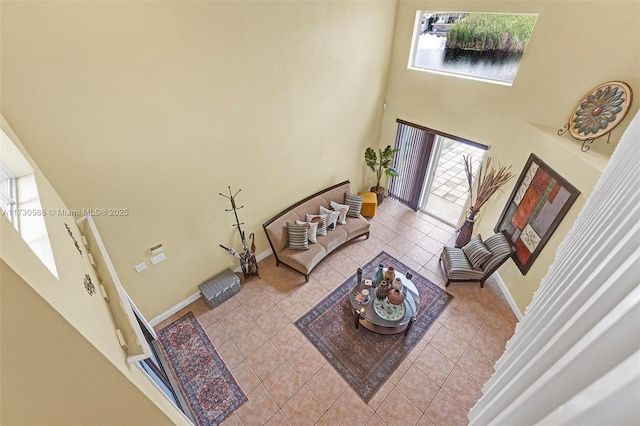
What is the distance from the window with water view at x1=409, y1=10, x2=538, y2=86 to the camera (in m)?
4.15

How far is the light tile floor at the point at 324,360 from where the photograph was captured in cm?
333

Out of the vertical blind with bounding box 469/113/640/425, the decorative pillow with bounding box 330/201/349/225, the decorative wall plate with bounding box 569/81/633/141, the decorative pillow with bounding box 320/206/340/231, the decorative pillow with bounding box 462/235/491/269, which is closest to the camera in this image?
the vertical blind with bounding box 469/113/640/425

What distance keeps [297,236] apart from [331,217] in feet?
2.70

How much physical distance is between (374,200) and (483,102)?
2.75m

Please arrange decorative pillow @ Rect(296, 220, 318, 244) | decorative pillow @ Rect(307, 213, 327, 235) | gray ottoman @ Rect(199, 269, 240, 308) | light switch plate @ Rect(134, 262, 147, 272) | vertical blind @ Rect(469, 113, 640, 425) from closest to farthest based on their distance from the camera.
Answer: vertical blind @ Rect(469, 113, 640, 425)
light switch plate @ Rect(134, 262, 147, 272)
gray ottoman @ Rect(199, 269, 240, 308)
decorative pillow @ Rect(296, 220, 318, 244)
decorative pillow @ Rect(307, 213, 327, 235)

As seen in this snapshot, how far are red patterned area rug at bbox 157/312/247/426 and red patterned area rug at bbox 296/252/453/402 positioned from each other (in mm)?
1196

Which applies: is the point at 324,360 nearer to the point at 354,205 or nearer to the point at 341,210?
the point at 341,210

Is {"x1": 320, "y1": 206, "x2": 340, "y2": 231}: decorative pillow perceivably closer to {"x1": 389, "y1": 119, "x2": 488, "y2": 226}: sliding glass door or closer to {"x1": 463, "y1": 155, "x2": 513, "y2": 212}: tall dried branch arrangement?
{"x1": 389, "y1": 119, "x2": 488, "y2": 226}: sliding glass door

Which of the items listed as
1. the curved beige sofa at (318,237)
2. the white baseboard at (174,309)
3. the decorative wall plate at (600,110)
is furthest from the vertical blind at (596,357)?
the white baseboard at (174,309)

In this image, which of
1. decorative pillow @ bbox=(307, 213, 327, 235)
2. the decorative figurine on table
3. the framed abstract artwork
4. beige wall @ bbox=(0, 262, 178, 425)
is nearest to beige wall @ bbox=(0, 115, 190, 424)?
beige wall @ bbox=(0, 262, 178, 425)

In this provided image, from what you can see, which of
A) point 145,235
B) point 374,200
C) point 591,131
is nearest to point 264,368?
point 145,235

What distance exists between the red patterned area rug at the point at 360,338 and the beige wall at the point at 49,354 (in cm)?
273

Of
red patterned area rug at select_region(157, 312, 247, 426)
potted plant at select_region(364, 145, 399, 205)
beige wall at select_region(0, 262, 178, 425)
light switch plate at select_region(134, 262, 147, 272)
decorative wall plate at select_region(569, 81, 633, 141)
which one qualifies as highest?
decorative wall plate at select_region(569, 81, 633, 141)

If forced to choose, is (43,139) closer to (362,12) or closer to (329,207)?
(329,207)
